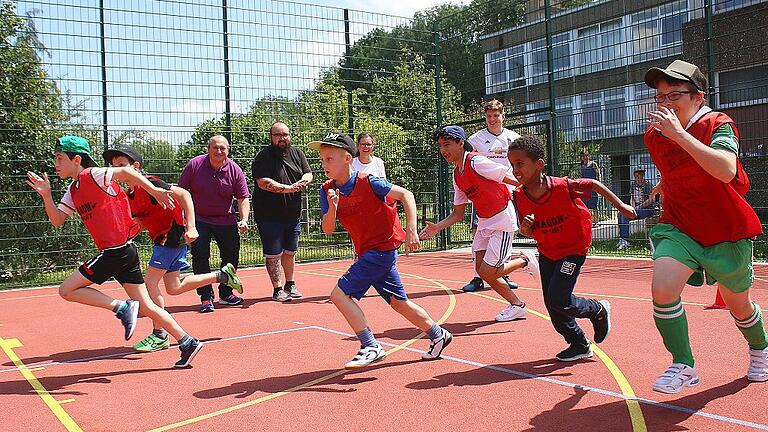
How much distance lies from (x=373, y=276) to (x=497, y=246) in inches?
99.8

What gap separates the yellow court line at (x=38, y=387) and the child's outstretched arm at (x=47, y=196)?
131cm

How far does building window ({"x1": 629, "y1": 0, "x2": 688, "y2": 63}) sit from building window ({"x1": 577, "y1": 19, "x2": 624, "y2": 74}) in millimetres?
315

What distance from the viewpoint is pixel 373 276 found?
584 centimetres

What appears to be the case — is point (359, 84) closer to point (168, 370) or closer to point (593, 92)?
point (593, 92)

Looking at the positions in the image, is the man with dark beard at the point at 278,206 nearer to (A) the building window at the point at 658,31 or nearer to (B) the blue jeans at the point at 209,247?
(B) the blue jeans at the point at 209,247

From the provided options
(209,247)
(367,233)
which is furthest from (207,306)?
(367,233)

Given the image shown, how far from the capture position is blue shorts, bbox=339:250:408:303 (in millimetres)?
5816

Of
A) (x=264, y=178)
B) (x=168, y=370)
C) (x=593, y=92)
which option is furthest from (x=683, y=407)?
(x=593, y=92)

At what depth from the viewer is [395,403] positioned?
4.86 m

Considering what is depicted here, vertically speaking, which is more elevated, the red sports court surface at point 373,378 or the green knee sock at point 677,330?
the green knee sock at point 677,330

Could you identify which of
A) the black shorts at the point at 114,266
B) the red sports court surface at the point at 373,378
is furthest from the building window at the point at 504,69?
the black shorts at the point at 114,266

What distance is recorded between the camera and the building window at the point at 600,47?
48.1 ft

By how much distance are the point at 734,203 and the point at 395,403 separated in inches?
100

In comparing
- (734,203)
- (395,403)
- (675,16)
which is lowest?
(395,403)
